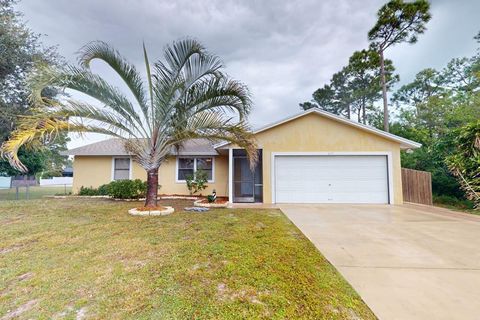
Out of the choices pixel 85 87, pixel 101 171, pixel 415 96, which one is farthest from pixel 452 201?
pixel 101 171

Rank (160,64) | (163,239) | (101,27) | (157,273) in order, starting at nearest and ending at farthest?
→ (157,273) → (163,239) → (160,64) → (101,27)

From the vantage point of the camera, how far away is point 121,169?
44.5 ft

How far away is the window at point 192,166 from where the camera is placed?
13289 millimetres

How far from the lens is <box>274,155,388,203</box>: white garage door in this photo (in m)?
10.8

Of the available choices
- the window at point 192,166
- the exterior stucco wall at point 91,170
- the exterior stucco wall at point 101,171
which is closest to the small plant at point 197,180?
the window at point 192,166

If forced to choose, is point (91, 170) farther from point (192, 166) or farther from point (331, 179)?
point (331, 179)

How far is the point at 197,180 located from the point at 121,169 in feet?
16.7

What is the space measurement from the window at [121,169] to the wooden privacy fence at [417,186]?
15474 millimetres

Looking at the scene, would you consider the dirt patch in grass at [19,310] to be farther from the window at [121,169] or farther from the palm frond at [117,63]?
the window at [121,169]

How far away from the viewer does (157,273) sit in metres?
3.35

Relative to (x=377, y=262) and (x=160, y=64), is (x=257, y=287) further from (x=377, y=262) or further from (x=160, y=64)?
(x=160, y=64)

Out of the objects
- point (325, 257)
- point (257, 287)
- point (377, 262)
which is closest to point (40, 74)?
point (257, 287)

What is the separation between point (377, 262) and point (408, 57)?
2098cm

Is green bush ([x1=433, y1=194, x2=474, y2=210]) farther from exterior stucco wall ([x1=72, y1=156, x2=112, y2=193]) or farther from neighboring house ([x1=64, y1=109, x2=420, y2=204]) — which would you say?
exterior stucco wall ([x1=72, y1=156, x2=112, y2=193])
